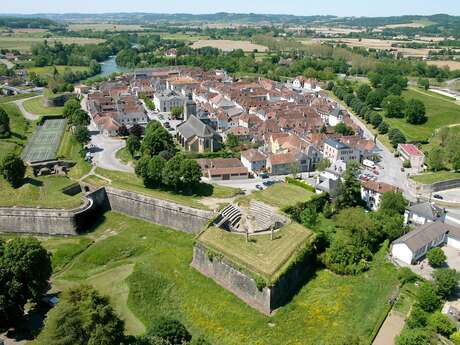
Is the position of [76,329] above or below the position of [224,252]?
above

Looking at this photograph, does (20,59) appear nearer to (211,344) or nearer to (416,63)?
(416,63)

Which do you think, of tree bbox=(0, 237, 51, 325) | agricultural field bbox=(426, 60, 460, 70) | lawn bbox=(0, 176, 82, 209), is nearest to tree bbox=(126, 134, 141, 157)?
lawn bbox=(0, 176, 82, 209)

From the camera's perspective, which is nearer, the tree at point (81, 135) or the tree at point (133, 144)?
the tree at point (133, 144)

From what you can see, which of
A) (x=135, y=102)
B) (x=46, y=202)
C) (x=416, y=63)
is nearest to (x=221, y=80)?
(x=135, y=102)

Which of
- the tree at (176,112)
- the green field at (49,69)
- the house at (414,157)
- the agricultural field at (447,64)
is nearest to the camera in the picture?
the house at (414,157)

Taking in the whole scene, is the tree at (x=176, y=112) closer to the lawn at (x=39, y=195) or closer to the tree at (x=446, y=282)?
the lawn at (x=39, y=195)

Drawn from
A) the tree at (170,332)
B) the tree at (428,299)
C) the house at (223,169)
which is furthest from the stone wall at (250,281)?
the house at (223,169)
